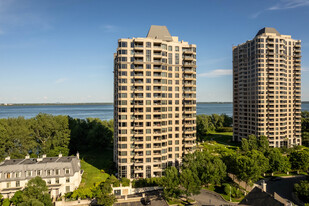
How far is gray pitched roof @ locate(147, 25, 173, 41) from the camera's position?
75938mm

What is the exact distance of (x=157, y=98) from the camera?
69.9 m

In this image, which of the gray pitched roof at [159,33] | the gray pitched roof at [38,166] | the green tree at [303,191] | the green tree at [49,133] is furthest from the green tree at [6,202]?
the green tree at [303,191]

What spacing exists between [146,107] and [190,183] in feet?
97.4

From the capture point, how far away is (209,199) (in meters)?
54.4

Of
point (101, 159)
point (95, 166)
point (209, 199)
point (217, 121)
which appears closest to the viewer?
point (209, 199)

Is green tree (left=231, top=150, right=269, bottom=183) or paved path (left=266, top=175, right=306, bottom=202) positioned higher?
green tree (left=231, top=150, right=269, bottom=183)

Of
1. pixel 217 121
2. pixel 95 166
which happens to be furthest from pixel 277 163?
pixel 217 121

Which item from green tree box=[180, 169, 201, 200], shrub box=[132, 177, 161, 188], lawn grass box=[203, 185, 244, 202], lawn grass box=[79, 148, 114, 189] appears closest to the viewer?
green tree box=[180, 169, 201, 200]

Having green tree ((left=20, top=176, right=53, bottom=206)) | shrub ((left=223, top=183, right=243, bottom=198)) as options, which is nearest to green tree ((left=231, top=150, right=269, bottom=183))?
shrub ((left=223, top=183, right=243, bottom=198))

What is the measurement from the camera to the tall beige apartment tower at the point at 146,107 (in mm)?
67188

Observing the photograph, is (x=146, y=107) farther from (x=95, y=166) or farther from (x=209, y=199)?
(x=209, y=199)

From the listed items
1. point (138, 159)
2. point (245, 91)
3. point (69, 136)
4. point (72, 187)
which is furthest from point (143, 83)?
point (245, 91)

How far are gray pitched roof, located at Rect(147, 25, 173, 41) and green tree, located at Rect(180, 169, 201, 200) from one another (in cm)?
5178

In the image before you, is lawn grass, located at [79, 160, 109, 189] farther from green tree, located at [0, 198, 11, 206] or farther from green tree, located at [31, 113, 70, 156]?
green tree, located at [0, 198, 11, 206]
